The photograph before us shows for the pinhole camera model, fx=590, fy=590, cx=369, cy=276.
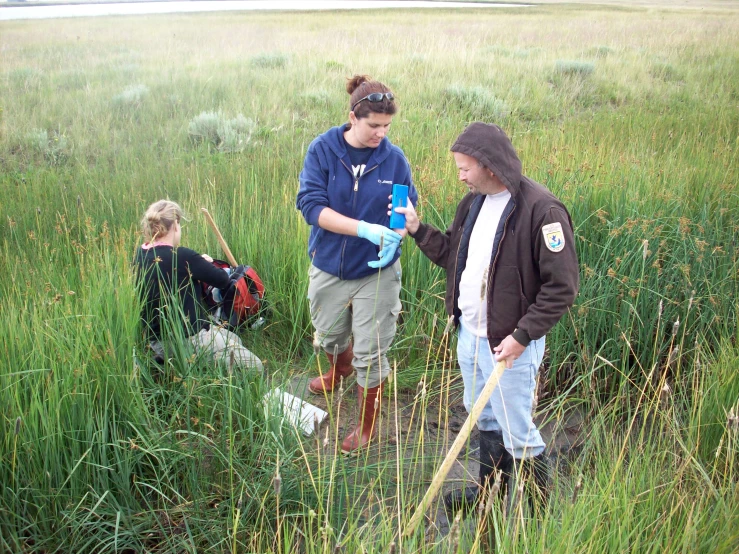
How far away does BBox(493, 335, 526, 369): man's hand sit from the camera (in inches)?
86.9

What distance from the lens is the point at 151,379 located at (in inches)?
107

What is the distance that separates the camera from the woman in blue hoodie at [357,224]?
272 cm

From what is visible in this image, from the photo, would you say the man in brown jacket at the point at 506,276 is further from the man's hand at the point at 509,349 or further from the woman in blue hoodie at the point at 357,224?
the woman in blue hoodie at the point at 357,224

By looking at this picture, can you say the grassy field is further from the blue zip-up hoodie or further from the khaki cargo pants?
the blue zip-up hoodie

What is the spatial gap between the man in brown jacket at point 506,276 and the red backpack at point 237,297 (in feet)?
4.66

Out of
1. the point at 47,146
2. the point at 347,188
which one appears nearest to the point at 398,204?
the point at 347,188

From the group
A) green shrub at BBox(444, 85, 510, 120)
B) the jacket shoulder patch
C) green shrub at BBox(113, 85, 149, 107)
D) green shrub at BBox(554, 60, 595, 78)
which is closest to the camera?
the jacket shoulder patch

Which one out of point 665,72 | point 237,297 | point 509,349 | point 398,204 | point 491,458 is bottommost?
point 491,458

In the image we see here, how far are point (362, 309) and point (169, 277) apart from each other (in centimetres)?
102

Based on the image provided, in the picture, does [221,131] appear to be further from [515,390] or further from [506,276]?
[515,390]

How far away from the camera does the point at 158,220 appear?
3.12 m

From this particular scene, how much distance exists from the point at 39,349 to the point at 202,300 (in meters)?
1.07

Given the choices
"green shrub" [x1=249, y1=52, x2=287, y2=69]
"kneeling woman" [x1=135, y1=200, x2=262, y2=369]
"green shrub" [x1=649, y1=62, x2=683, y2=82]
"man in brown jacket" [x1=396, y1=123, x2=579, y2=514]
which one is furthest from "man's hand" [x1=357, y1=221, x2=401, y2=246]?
"green shrub" [x1=249, y1=52, x2=287, y2=69]

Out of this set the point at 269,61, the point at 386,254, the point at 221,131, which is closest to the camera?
the point at 386,254
